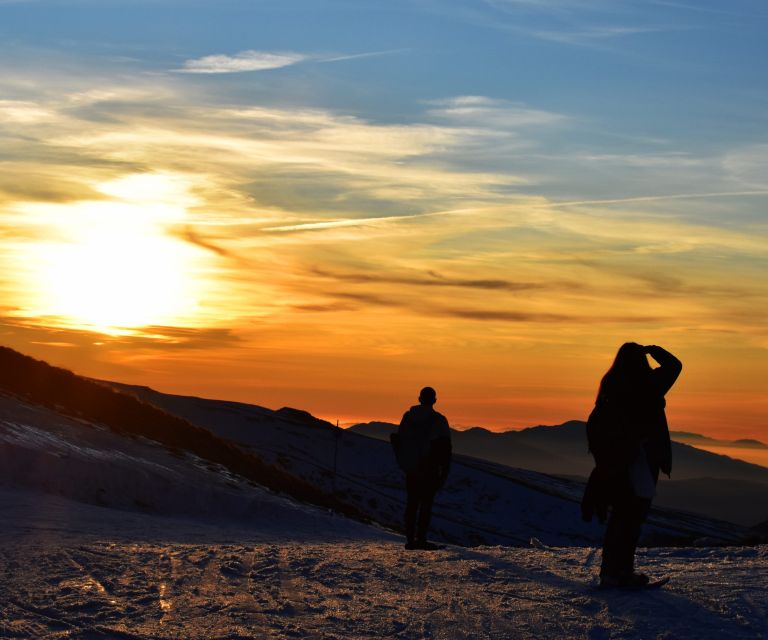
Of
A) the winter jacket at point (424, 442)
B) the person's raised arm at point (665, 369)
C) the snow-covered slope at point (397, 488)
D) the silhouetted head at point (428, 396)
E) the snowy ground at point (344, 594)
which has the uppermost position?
the person's raised arm at point (665, 369)

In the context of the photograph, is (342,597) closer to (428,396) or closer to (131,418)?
(428,396)

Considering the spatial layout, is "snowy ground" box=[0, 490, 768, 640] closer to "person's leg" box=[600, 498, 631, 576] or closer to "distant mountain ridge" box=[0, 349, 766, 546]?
"person's leg" box=[600, 498, 631, 576]

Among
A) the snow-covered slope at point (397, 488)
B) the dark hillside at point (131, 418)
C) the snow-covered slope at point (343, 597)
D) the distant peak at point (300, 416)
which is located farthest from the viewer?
the distant peak at point (300, 416)

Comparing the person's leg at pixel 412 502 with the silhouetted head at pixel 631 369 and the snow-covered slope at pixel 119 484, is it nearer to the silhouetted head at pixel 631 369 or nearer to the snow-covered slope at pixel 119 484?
the silhouetted head at pixel 631 369

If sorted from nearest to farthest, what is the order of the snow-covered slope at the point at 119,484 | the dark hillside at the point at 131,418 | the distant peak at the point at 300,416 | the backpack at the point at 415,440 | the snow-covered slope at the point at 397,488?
1. the backpack at the point at 415,440
2. the snow-covered slope at the point at 119,484
3. the dark hillside at the point at 131,418
4. the snow-covered slope at the point at 397,488
5. the distant peak at the point at 300,416

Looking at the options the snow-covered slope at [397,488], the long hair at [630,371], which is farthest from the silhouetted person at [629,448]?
the snow-covered slope at [397,488]

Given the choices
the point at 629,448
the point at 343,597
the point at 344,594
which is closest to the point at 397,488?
the point at 629,448

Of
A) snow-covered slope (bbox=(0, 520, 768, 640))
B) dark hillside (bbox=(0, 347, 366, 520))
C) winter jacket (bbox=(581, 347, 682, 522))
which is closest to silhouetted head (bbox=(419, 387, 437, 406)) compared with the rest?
snow-covered slope (bbox=(0, 520, 768, 640))

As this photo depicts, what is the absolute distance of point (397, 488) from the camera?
236 ft

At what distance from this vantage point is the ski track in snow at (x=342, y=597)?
7.48 meters

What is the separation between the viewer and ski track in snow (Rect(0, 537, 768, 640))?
295 inches

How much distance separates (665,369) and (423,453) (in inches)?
225

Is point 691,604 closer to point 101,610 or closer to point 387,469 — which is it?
point 101,610

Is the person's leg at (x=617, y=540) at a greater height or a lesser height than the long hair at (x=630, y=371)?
lesser
